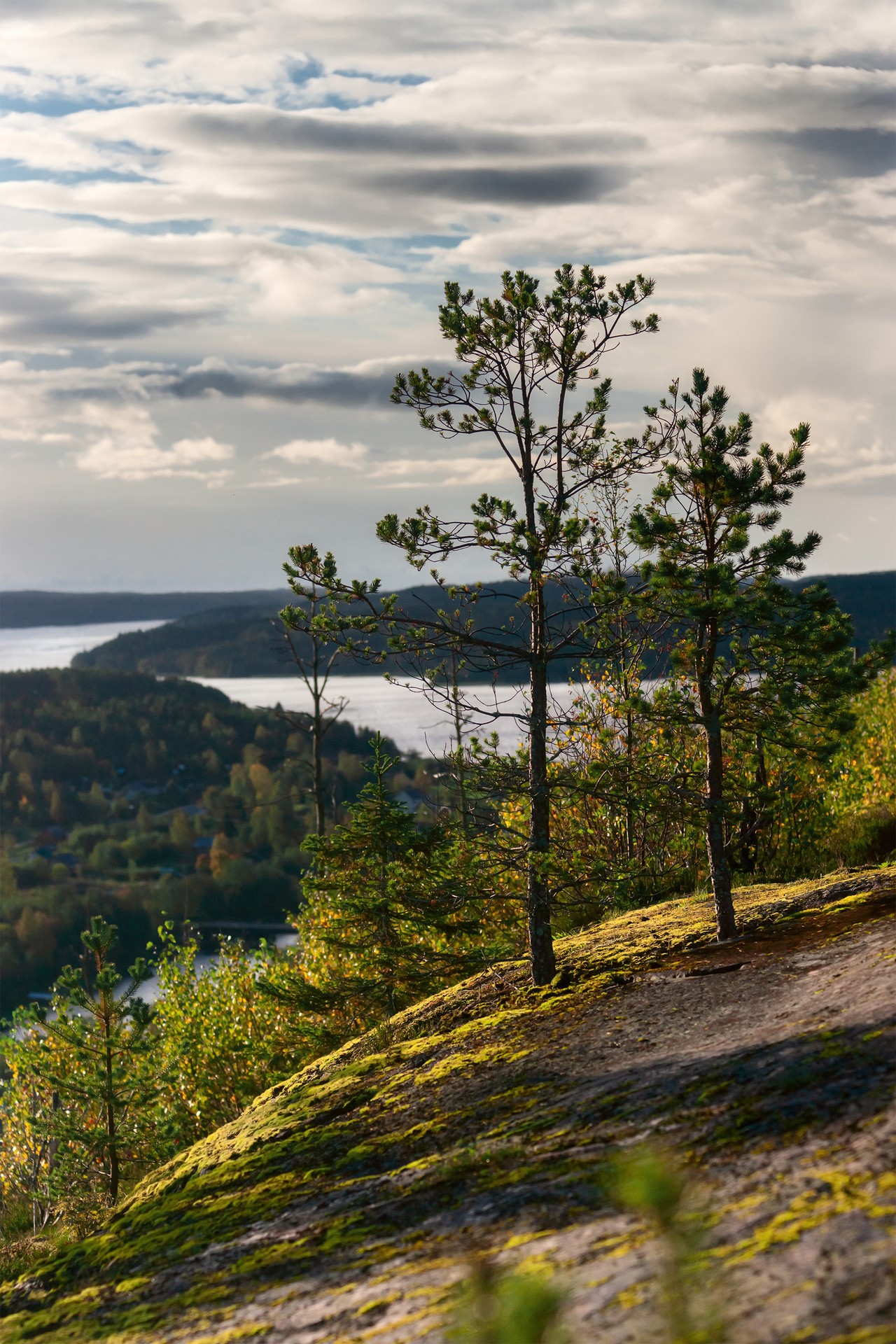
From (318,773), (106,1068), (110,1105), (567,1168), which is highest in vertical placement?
(567,1168)

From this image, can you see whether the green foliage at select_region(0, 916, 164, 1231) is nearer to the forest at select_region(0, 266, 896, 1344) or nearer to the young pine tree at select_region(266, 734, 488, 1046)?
the forest at select_region(0, 266, 896, 1344)

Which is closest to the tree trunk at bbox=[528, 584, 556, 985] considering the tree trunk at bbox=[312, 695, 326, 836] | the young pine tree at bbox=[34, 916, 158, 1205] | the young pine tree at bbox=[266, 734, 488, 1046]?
the young pine tree at bbox=[266, 734, 488, 1046]

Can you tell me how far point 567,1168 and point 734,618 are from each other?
6.02m

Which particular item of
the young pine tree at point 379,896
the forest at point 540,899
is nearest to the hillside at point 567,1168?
the forest at point 540,899

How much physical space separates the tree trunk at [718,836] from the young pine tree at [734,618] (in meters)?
0.01

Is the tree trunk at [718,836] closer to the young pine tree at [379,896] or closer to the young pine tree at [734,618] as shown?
the young pine tree at [734,618]

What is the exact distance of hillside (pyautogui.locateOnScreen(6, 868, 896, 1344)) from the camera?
4789mm

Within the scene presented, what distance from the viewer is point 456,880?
12.0 m

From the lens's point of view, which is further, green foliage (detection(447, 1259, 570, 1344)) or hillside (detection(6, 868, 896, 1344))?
hillside (detection(6, 868, 896, 1344))

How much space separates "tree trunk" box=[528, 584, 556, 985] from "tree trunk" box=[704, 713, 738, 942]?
177 cm

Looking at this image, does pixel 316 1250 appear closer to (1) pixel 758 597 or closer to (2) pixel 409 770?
(1) pixel 758 597

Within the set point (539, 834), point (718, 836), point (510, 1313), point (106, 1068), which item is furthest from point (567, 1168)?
point (106, 1068)

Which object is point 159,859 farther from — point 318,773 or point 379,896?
point 379,896

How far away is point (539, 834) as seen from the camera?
11.6 metres
